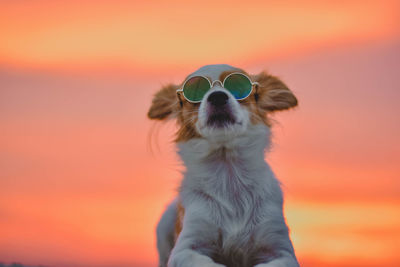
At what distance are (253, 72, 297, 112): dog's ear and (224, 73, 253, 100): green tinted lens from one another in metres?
0.38

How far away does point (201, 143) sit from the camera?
5918 millimetres

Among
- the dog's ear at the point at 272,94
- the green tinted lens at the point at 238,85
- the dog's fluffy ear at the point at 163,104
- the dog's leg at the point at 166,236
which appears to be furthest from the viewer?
the dog's leg at the point at 166,236

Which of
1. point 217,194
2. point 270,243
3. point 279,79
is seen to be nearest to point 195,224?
point 217,194

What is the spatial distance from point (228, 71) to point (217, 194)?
131 cm

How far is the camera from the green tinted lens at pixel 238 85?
19.1ft

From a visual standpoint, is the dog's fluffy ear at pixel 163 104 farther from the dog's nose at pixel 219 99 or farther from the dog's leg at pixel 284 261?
the dog's leg at pixel 284 261

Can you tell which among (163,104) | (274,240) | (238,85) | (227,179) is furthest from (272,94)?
(274,240)

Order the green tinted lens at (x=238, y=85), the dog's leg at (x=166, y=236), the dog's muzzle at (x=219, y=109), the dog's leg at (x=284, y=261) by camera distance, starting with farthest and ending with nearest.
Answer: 1. the dog's leg at (x=166, y=236)
2. the green tinted lens at (x=238, y=85)
3. the dog's muzzle at (x=219, y=109)
4. the dog's leg at (x=284, y=261)

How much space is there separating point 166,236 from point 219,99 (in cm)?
242

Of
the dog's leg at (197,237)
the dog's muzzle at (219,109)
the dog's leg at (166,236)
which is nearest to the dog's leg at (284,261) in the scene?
the dog's leg at (197,237)

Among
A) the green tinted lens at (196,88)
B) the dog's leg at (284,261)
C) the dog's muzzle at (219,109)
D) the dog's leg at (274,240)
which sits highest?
the green tinted lens at (196,88)

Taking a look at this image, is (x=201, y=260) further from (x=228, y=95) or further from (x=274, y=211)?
(x=228, y=95)

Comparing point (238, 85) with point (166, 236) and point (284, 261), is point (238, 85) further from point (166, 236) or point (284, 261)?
point (166, 236)

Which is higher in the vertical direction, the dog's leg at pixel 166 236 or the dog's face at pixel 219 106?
the dog's face at pixel 219 106
